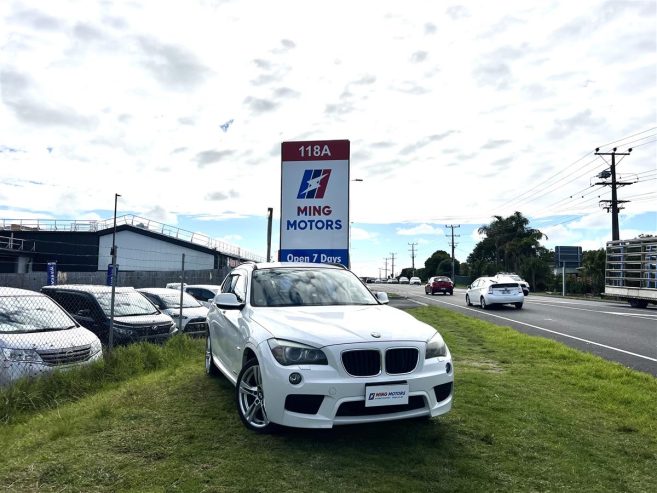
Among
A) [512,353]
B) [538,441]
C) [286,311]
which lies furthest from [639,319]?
[286,311]

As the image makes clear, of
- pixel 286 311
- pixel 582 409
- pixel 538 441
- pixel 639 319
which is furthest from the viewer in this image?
pixel 639 319

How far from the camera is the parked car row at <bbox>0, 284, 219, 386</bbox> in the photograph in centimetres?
665

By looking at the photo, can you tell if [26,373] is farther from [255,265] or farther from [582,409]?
[582,409]

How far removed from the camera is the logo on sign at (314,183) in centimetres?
1079

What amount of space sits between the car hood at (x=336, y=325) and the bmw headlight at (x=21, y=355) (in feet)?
11.1

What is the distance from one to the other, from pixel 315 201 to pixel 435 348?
6495 mm

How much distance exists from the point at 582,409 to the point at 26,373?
260 inches

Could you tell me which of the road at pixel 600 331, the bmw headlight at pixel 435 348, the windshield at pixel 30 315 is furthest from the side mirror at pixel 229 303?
the road at pixel 600 331

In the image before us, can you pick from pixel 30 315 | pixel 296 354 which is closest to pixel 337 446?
pixel 296 354

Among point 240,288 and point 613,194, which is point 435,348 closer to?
point 240,288

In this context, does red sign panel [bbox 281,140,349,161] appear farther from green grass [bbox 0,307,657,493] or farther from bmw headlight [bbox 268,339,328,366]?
bmw headlight [bbox 268,339,328,366]

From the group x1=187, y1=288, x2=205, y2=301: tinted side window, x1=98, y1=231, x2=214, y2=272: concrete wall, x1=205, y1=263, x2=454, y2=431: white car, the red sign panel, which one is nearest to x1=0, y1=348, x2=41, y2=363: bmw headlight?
x1=205, y1=263, x2=454, y2=431: white car

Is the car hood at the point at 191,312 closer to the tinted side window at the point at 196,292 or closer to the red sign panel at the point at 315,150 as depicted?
the tinted side window at the point at 196,292

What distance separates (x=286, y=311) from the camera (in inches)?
202
